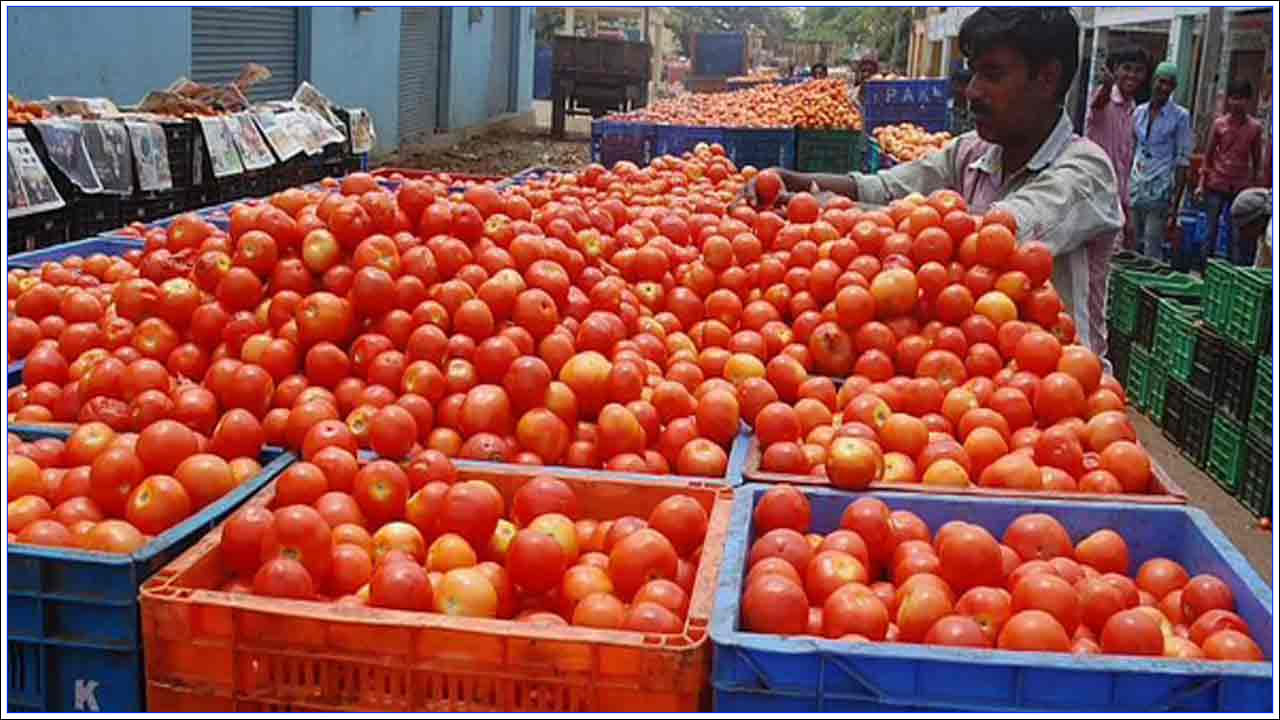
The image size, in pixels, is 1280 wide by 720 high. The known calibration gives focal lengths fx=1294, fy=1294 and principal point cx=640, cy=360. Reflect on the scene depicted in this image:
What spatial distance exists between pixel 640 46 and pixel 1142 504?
1051 inches

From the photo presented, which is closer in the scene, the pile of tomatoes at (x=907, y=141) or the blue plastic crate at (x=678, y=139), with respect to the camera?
the blue plastic crate at (x=678, y=139)

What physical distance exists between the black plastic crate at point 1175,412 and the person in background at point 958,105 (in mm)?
7466

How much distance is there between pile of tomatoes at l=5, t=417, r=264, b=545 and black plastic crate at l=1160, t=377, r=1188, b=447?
5954 millimetres

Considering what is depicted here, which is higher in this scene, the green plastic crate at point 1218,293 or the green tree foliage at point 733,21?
the green tree foliage at point 733,21

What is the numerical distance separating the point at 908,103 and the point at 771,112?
5.37 feet

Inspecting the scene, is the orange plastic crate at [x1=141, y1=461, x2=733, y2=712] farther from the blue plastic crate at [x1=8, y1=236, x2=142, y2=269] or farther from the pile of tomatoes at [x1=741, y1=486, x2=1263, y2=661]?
the blue plastic crate at [x1=8, y1=236, x2=142, y2=269]

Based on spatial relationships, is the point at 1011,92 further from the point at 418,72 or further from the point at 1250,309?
the point at 418,72

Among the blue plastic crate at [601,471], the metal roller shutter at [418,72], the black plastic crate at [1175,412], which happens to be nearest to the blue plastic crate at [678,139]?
the black plastic crate at [1175,412]

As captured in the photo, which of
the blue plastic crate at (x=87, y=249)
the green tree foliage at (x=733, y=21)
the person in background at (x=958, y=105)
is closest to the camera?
the blue plastic crate at (x=87, y=249)

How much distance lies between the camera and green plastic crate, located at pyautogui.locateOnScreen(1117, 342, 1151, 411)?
816 cm

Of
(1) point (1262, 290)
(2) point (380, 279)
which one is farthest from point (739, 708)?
(1) point (1262, 290)

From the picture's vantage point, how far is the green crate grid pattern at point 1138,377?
8.16m

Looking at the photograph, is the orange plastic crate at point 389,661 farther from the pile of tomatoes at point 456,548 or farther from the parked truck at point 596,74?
the parked truck at point 596,74

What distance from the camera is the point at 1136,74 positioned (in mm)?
10625
